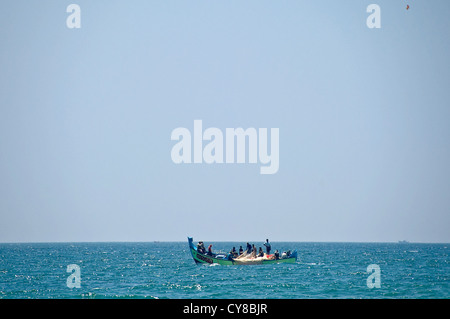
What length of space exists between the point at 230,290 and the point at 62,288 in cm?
1169

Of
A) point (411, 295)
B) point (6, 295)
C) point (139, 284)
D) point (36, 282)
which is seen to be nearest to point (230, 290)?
point (139, 284)

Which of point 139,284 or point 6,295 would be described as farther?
point 139,284

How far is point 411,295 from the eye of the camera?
38000 mm

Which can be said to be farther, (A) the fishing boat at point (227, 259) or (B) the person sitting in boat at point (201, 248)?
(B) the person sitting in boat at point (201, 248)

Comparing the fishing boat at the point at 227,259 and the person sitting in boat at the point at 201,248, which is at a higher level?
the person sitting in boat at the point at 201,248

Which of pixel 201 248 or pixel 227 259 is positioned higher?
pixel 201 248

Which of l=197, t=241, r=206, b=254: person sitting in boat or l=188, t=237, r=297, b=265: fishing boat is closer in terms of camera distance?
l=188, t=237, r=297, b=265: fishing boat

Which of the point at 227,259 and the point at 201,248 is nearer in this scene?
the point at 227,259

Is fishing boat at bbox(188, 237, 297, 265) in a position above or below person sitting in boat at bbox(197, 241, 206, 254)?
below

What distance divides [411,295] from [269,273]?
17.9 metres
